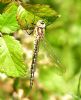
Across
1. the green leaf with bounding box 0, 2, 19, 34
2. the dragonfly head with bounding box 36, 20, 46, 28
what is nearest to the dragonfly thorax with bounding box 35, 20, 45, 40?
the dragonfly head with bounding box 36, 20, 46, 28

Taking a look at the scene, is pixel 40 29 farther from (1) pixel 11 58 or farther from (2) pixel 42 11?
(1) pixel 11 58

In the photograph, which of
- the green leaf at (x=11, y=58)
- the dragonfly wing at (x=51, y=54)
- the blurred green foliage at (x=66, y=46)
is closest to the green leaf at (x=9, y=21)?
the green leaf at (x=11, y=58)

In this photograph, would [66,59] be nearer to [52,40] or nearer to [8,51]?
[52,40]

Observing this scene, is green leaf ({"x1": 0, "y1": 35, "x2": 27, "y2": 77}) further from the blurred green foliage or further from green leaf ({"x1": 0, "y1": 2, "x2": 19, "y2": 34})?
the blurred green foliage

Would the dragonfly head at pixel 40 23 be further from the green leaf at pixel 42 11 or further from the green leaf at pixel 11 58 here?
the green leaf at pixel 11 58

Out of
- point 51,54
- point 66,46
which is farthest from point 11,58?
point 66,46

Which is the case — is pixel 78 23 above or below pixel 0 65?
below

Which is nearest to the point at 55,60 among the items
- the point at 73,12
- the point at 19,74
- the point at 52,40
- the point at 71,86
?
the point at 19,74

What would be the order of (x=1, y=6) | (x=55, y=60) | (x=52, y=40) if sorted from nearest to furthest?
(x=1, y=6) < (x=55, y=60) < (x=52, y=40)
